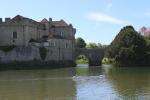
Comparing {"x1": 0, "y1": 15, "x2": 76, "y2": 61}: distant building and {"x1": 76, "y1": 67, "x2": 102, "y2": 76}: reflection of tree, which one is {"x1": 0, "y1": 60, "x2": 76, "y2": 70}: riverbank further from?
{"x1": 76, "y1": 67, "x2": 102, "y2": 76}: reflection of tree

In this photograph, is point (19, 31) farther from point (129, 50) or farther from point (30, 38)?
point (129, 50)

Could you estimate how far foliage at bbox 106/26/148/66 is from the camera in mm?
66438

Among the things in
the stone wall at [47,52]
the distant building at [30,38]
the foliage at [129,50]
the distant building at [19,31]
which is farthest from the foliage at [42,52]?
the foliage at [129,50]

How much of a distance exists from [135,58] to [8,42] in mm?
19786

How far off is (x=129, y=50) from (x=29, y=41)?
15.4m

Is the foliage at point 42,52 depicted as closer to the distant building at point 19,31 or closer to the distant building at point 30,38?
the distant building at point 30,38

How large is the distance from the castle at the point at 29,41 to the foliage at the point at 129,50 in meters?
7.49

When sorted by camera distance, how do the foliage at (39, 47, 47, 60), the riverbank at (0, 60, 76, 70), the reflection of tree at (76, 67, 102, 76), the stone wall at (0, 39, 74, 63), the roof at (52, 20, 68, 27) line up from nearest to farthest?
the reflection of tree at (76, 67, 102, 76) < the riverbank at (0, 60, 76, 70) < the stone wall at (0, 39, 74, 63) < the foliage at (39, 47, 47, 60) < the roof at (52, 20, 68, 27)

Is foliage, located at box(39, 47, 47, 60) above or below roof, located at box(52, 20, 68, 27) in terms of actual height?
below

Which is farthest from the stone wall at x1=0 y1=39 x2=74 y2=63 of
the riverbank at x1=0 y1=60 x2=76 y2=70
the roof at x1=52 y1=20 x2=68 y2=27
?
the roof at x1=52 y1=20 x2=68 y2=27

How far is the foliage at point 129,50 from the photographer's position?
2616 inches

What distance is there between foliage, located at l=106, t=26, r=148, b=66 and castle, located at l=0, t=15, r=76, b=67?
24.6 ft

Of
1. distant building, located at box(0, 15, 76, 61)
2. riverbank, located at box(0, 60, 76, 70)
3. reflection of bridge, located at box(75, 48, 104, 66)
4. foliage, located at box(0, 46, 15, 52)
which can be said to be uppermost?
distant building, located at box(0, 15, 76, 61)

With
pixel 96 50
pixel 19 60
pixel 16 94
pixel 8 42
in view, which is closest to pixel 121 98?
pixel 16 94
